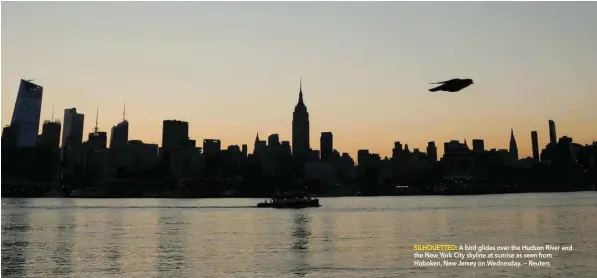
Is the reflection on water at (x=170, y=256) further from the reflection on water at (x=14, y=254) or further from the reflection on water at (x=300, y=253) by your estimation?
the reflection on water at (x=14, y=254)

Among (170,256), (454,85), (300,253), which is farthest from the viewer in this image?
(300,253)

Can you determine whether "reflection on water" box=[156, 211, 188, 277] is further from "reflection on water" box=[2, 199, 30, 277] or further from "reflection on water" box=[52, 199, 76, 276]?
Answer: "reflection on water" box=[2, 199, 30, 277]

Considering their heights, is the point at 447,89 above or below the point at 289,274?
above

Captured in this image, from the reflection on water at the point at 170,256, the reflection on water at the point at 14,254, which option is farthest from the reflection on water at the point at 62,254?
the reflection on water at the point at 170,256

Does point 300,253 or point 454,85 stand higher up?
point 454,85

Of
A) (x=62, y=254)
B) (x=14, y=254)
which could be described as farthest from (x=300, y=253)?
(x=14, y=254)

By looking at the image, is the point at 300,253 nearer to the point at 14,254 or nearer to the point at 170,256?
the point at 170,256

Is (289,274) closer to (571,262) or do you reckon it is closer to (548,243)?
(571,262)

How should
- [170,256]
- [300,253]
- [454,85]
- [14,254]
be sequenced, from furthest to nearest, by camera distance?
[14,254], [300,253], [170,256], [454,85]

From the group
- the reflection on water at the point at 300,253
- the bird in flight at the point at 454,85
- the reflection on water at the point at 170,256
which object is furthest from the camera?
the reflection on water at the point at 170,256

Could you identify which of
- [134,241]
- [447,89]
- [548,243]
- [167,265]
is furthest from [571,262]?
[134,241]

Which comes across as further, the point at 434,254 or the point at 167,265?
the point at 434,254
